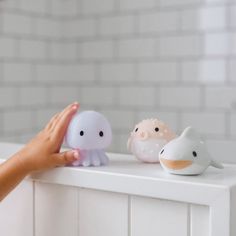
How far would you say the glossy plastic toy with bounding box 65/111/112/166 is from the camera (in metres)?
0.68

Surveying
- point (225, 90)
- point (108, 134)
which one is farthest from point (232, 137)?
point (108, 134)

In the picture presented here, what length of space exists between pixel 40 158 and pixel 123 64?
1127 mm

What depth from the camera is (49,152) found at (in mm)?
683

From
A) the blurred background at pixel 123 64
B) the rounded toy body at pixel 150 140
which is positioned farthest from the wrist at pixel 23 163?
the blurred background at pixel 123 64

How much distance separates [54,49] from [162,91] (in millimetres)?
450

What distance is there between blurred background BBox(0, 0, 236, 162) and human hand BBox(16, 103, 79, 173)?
0.96 metres

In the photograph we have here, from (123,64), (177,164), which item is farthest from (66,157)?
(123,64)

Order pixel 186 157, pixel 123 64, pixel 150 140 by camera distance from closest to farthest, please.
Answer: pixel 186 157
pixel 150 140
pixel 123 64

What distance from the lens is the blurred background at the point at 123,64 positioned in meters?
1.59

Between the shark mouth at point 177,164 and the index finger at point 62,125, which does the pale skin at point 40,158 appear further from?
the shark mouth at point 177,164

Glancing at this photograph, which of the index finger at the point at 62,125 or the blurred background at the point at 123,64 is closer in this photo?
the index finger at the point at 62,125

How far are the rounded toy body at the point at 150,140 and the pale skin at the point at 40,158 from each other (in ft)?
0.29

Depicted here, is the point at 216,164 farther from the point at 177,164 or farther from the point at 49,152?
the point at 49,152

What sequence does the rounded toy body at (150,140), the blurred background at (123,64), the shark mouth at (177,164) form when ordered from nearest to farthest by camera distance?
the shark mouth at (177,164) → the rounded toy body at (150,140) → the blurred background at (123,64)
